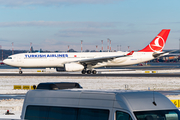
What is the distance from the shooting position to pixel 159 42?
203 feet

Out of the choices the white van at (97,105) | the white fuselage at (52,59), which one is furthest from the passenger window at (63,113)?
the white fuselage at (52,59)

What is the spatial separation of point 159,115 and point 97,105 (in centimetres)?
155

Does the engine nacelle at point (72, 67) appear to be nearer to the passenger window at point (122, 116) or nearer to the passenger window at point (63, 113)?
the passenger window at point (63, 113)

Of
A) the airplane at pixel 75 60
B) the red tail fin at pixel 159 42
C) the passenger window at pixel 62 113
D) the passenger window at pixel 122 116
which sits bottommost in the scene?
the passenger window at pixel 62 113

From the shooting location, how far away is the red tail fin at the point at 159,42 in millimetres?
60719

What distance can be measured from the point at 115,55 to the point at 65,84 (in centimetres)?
4885

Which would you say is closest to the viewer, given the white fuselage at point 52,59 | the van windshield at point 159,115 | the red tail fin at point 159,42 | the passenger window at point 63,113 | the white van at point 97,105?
the van windshield at point 159,115

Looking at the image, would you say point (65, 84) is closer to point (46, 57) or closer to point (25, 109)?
point (25, 109)

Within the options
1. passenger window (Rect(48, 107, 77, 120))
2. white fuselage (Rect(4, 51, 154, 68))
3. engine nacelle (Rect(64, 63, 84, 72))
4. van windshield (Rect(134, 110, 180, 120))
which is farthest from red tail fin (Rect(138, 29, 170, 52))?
van windshield (Rect(134, 110, 180, 120))

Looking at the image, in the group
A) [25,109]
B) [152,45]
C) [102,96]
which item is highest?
[152,45]

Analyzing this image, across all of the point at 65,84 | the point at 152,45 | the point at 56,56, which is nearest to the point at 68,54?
the point at 56,56

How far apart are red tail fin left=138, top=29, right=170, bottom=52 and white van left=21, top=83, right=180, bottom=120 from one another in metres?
53.3

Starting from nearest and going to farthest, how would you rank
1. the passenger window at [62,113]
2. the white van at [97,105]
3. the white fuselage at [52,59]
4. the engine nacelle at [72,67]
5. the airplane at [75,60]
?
1. the white van at [97,105]
2. the passenger window at [62,113]
3. the engine nacelle at [72,67]
4. the airplane at [75,60]
5. the white fuselage at [52,59]

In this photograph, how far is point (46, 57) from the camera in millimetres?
56312
